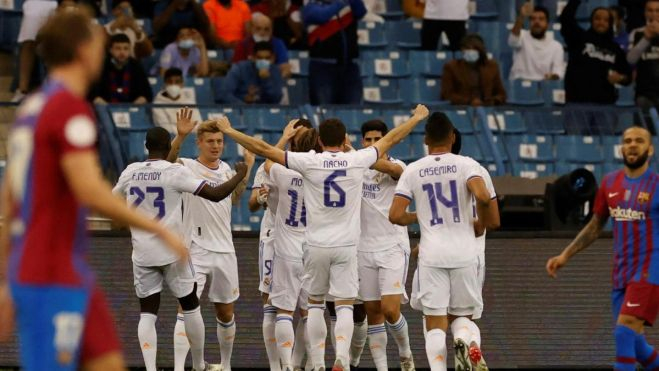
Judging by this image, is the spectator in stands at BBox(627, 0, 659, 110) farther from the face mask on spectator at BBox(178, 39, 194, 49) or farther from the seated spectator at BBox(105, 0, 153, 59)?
the seated spectator at BBox(105, 0, 153, 59)

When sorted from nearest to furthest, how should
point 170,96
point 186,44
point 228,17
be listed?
point 170,96
point 186,44
point 228,17

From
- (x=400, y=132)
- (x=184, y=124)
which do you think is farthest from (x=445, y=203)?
(x=184, y=124)

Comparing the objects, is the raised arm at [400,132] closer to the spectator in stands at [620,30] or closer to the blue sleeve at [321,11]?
the blue sleeve at [321,11]

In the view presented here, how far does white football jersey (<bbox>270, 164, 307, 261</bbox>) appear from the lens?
1347 centimetres

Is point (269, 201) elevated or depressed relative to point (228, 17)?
depressed

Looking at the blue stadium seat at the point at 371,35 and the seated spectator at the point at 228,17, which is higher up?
the seated spectator at the point at 228,17

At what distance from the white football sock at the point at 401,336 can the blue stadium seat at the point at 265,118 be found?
252 inches

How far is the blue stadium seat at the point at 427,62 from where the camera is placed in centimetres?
2216

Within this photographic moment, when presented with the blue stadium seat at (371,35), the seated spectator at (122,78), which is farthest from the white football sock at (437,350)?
the blue stadium seat at (371,35)

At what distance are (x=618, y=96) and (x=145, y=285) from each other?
456 inches

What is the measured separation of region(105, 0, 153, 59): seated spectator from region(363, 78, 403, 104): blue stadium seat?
9.93ft

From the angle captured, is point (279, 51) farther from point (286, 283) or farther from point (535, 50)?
point (286, 283)

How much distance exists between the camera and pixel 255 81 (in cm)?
2050

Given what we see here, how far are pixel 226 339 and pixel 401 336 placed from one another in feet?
4.88
